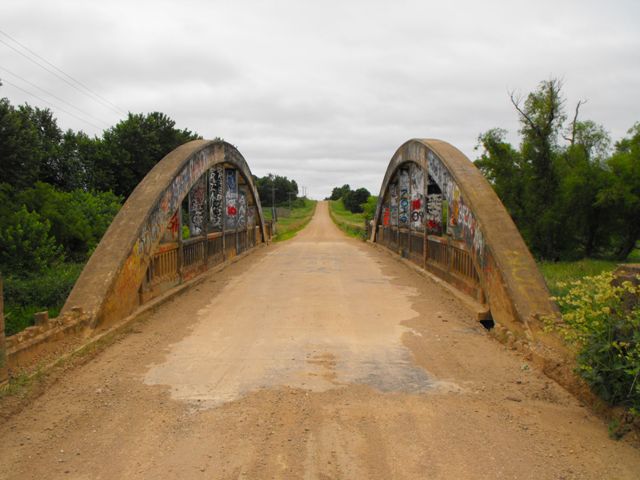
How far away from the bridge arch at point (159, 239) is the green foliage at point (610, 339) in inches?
201

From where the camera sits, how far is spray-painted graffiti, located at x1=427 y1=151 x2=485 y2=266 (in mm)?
8086

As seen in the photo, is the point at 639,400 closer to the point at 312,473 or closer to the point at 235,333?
the point at 312,473

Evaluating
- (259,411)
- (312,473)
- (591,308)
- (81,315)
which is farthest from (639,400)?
(81,315)

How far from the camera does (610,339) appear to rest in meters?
3.98

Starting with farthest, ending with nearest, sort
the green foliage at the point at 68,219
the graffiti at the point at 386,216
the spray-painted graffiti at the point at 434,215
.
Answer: the graffiti at the point at 386,216
the green foliage at the point at 68,219
the spray-painted graffiti at the point at 434,215

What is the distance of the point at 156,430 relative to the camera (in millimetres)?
3883

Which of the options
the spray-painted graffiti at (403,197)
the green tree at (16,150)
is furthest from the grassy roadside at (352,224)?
the green tree at (16,150)

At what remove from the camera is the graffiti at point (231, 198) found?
52.2ft

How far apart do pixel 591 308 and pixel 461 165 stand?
5802mm

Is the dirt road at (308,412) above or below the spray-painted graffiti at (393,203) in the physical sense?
below

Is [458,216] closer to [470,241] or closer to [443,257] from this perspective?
[470,241]

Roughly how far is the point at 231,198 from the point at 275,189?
69.0 metres

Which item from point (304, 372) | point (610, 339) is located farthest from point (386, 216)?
point (610, 339)

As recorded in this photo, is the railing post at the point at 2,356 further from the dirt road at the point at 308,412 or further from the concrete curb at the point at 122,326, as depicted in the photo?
the dirt road at the point at 308,412
